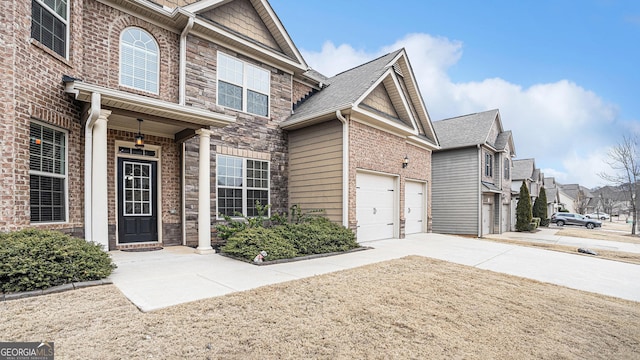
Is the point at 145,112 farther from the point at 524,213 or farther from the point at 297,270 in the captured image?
the point at 524,213

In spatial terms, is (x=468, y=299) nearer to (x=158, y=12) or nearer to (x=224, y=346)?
(x=224, y=346)

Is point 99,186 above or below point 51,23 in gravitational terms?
below

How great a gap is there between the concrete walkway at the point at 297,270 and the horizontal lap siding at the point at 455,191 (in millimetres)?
7206

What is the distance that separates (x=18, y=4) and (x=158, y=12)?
10.0 ft

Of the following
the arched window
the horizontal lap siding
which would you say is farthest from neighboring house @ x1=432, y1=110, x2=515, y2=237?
the arched window

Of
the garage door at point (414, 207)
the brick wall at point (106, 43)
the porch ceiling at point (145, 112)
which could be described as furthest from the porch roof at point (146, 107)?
the garage door at point (414, 207)

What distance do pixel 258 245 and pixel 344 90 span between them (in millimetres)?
6099

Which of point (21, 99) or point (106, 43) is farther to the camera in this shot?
point (106, 43)

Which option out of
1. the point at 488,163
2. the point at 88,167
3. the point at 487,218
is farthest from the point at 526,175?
the point at 88,167

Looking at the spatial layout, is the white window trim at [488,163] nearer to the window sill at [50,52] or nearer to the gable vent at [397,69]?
the gable vent at [397,69]

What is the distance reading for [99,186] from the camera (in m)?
5.79

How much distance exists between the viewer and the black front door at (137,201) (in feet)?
24.3

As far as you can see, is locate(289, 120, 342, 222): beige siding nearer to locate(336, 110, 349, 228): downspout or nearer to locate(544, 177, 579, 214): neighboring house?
locate(336, 110, 349, 228): downspout

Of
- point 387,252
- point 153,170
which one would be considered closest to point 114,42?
point 153,170
